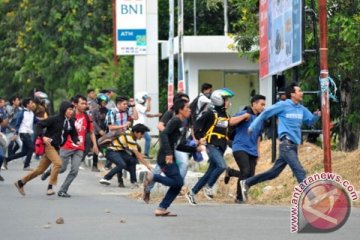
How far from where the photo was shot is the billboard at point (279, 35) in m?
18.2

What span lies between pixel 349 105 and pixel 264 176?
7064 millimetres

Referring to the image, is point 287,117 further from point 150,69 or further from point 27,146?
point 150,69

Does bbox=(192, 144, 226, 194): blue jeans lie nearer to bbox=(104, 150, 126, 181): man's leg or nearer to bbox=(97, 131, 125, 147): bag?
bbox=(104, 150, 126, 181): man's leg

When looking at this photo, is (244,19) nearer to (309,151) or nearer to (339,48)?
(339,48)

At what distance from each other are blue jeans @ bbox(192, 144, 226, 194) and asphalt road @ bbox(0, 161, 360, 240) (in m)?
0.38

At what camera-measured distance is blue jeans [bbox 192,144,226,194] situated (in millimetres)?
16672

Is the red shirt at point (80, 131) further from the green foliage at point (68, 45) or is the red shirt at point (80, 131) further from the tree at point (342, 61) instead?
the green foliage at point (68, 45)

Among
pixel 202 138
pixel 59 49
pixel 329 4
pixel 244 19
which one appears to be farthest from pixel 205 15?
pixel 202 138

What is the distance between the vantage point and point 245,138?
54.9 ft

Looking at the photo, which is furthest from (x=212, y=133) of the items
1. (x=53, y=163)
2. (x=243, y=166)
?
(x=53, y=163)

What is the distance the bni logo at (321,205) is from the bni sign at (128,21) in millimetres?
16959

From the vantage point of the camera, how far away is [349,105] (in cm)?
2253

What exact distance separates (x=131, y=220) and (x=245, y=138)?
344cm

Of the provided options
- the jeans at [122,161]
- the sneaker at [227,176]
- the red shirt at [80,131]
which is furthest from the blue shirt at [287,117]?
the jeans at [122,161]
